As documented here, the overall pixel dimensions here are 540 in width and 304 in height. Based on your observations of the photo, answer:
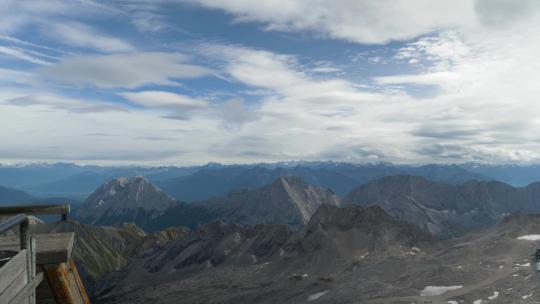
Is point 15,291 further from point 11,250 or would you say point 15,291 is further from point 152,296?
point 152,296

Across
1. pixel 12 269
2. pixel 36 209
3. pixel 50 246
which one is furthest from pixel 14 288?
pixel 36 209

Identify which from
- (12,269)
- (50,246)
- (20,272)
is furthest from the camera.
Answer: (50,246)

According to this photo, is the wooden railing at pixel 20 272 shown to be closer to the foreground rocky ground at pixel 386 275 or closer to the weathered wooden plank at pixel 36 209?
the weathered wooden plank at pixel 36 209

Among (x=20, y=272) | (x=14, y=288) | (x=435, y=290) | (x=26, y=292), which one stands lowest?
(x=435, y=290)

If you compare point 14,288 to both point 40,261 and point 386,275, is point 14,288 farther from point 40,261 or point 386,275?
point 386,275

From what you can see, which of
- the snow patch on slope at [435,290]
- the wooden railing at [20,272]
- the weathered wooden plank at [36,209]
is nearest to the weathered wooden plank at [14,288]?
the wooden railing at [20,272]

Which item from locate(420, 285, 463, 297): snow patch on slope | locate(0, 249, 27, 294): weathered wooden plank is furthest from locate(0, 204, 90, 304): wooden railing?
locate(420, 285, 463, 297): snow patch on slope

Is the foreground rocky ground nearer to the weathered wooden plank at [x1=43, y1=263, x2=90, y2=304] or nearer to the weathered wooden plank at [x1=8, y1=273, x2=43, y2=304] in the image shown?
the weathered wooden plank at [x1=43, y1=263, x2=90, y2=304]
